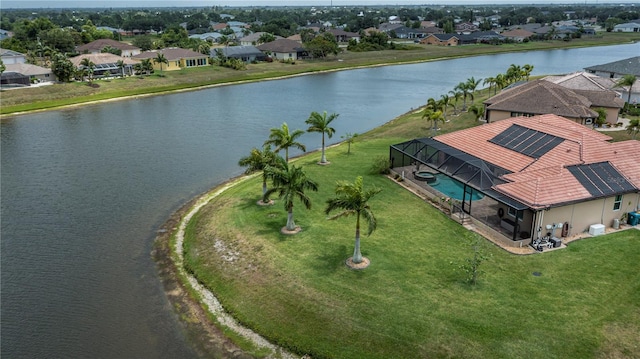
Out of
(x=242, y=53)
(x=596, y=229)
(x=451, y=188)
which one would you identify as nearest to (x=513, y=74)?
(x=451, y=188)

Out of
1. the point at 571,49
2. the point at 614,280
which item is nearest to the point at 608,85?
the point at 614,280

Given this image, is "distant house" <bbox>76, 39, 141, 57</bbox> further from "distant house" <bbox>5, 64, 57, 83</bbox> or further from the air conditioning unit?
the air conditioning unit

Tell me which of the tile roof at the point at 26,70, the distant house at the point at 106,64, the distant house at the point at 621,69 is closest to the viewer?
the distant house at the point at 621,69

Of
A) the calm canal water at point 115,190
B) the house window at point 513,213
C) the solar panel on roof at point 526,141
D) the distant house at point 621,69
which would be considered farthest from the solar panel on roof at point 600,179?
the distant house at point 621,69

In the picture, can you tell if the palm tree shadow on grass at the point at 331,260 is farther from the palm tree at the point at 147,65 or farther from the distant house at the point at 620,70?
the palm tree at the point at 147,65

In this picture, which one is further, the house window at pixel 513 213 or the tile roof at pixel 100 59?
the tile roof at pixel 100 59
